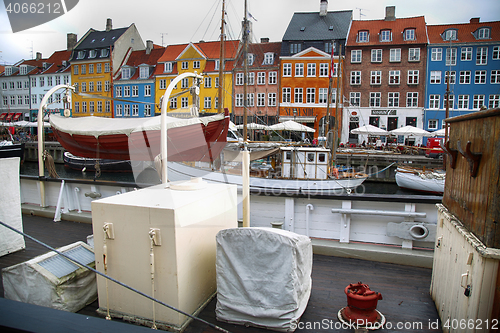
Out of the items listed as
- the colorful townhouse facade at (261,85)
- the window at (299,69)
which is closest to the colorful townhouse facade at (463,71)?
the window at (299,69)

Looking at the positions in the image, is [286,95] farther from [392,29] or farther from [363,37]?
[392,29]

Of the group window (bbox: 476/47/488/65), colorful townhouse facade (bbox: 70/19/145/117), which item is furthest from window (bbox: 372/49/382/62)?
colorful townhouse facade (bbox: 70/19/145/117)

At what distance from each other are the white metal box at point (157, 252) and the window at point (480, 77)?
38.0 meters

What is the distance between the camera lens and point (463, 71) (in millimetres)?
32250

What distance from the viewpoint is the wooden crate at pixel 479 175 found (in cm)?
201

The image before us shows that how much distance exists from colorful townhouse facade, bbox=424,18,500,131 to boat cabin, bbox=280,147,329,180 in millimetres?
25480

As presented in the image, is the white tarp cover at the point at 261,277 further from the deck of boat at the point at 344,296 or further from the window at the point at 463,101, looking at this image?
the window at the point at 463,101

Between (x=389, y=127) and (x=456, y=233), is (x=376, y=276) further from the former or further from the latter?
(x=389, y=127)

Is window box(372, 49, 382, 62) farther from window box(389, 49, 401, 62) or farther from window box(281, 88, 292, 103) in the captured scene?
window box(281, 88, 292, 103)

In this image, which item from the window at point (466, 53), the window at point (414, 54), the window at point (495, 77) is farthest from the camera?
the window at point (414, 54)

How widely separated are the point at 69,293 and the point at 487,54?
40009 mm

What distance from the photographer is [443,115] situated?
105 ft

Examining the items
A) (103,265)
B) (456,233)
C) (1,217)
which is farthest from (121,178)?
(456,233)

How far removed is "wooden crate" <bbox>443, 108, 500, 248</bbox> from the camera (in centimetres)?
201
